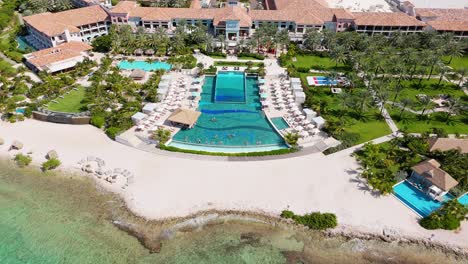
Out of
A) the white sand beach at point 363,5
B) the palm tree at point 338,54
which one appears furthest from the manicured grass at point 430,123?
the white sand beach at point 363,5

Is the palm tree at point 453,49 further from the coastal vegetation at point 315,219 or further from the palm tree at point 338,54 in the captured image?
the coastal vegetation at point 315,219

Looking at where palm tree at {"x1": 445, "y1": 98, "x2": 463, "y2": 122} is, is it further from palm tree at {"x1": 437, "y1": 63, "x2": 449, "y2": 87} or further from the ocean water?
the ocean water

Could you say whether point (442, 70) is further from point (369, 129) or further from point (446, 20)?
point (446, 20)

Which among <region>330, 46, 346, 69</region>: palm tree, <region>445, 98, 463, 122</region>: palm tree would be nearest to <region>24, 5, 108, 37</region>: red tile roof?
<region>330, 46, 346, 69</region>: palm tree

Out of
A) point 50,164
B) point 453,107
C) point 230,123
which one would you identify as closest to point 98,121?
point 50,164

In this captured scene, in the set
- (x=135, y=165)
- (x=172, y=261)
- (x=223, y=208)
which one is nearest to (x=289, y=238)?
(x=223, y=208)

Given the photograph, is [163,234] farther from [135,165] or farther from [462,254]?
[462,254]
